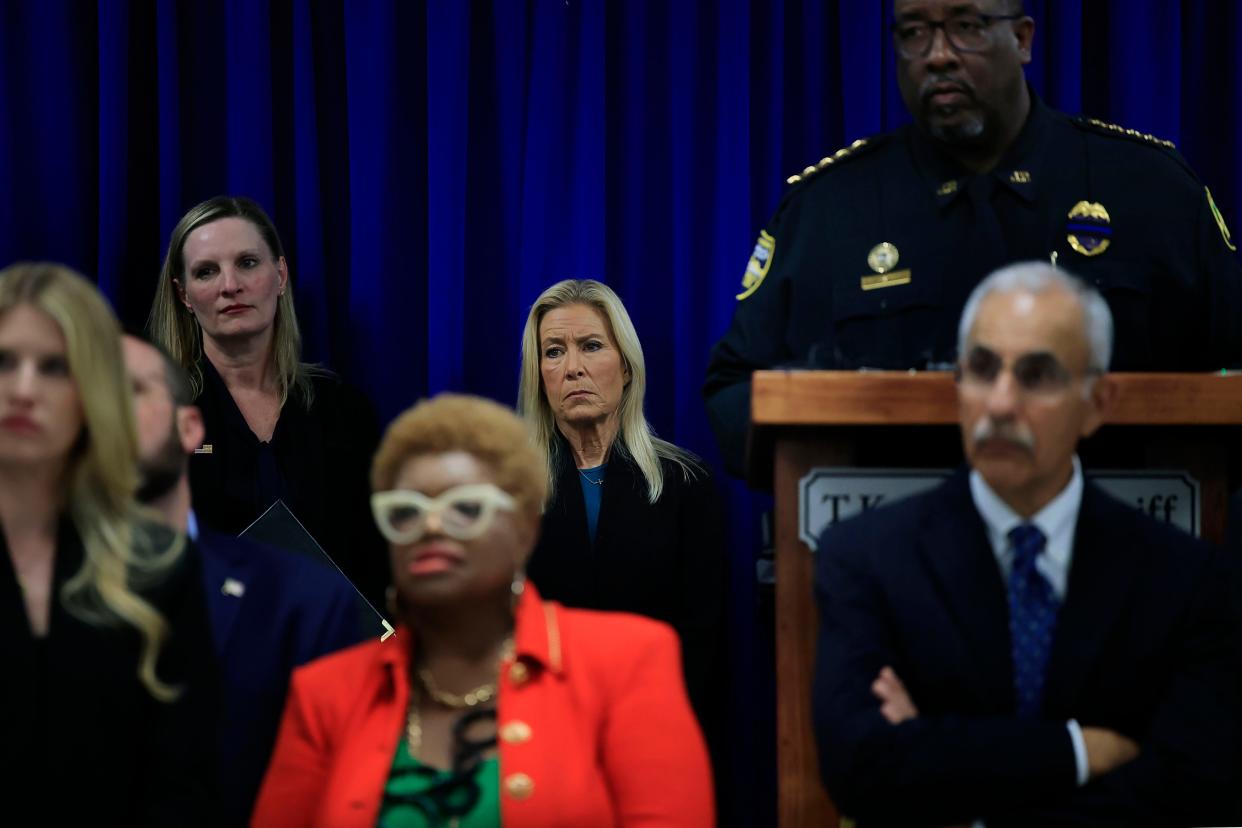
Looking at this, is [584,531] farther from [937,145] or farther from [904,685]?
[904,685]

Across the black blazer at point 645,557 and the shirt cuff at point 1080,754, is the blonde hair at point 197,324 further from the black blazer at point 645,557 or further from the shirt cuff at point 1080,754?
the shirt cuff at point 1080,754

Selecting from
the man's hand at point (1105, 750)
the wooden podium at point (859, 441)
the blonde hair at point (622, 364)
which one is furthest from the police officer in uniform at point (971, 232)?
the blonde hair at point (622, 364)

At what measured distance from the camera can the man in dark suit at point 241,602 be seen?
10.1ft

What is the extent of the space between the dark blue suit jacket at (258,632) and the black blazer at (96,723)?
1.26ft

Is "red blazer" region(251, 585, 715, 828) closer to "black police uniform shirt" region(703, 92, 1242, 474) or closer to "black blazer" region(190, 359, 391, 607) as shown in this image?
"black police uniform shirt" region(703, 92, 1242, 474)

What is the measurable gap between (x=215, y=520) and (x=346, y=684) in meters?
1.90

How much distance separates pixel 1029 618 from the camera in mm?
2787

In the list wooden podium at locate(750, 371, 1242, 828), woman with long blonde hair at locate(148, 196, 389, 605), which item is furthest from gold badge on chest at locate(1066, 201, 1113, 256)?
woman with long blonde hair at locate(148, 196, 389, 605)

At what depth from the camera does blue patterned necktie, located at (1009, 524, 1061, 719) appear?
9.11ft

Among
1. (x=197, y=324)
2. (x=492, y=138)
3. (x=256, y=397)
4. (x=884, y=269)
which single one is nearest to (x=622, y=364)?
(x=492, y=138)

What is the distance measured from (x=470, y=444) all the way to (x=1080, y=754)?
101cm

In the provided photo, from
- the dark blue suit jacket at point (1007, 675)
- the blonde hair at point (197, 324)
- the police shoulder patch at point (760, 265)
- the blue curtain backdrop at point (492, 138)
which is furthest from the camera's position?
the blue curtain backdrop at point (492, 138)

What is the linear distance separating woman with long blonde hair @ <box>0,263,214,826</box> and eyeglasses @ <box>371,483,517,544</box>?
30 cm

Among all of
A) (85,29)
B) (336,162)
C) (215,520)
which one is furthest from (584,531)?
(85,29)
